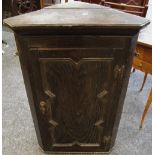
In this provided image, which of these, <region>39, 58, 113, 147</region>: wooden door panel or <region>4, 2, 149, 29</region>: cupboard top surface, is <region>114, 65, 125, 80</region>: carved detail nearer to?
<region>39, 58, 113, 147</region>: wooden door panel

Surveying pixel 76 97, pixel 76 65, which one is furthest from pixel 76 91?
pixel 76 65

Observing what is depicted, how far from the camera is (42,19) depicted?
82 centimetres

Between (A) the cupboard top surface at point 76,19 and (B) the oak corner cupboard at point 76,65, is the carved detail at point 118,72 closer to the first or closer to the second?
(B) the oak corner cupboard at point 76,65

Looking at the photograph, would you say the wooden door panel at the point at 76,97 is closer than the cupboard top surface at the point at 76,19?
A: No

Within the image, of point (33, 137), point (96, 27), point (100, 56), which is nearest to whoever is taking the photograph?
point (96, 27)

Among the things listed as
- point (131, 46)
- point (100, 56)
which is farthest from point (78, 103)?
point (131, 46)

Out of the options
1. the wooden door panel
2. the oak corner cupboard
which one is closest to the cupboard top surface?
the oak corner cupboard

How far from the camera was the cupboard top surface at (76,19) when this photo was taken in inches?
29.9

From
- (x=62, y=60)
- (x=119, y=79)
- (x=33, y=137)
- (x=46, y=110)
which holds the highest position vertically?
(x=62, y=60)

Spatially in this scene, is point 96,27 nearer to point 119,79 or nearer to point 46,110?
point 119,79

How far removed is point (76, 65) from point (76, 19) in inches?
8.1

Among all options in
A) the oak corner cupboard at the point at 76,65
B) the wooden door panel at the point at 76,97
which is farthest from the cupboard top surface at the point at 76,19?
the wooden door panel at the point at 76,97

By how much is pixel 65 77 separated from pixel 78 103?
0.60ft

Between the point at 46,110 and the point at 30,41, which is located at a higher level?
the point at 30,41
